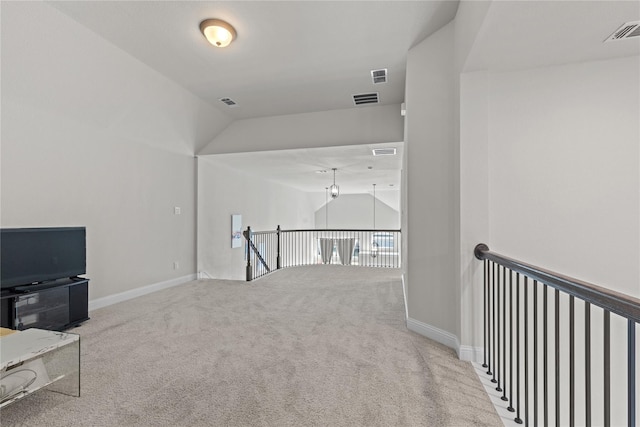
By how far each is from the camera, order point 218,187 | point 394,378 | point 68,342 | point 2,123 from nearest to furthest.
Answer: point 68,342
point 394,378
point 2,123
point 218,187

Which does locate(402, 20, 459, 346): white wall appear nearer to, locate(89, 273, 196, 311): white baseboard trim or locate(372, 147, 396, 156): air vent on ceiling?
locate(372, 147, 396, 156): air vent on ceiling

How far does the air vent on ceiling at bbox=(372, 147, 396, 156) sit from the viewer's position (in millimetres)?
5466

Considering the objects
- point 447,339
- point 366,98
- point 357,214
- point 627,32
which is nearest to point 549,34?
point 627,32

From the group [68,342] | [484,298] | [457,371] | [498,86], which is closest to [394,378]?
[457,371]

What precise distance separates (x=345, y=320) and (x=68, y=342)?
101 inches

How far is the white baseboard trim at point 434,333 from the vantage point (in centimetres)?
275

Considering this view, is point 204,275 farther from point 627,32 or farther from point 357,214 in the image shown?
point 357,214

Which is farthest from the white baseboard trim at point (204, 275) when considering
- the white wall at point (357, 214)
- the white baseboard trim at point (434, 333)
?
the white wall at point (357, 214)

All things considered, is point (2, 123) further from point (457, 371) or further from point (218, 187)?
A: point (457, 371)

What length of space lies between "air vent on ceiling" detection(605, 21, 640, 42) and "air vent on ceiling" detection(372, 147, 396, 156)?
132 inches

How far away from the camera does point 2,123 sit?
3.00 m

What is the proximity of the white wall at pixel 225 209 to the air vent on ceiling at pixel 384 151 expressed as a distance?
3189 millimetres

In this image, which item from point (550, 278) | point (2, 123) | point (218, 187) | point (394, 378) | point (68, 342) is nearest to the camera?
point (550, 278)

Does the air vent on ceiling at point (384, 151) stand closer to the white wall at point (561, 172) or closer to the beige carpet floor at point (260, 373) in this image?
the beige carpet floor at point (260, 373)
